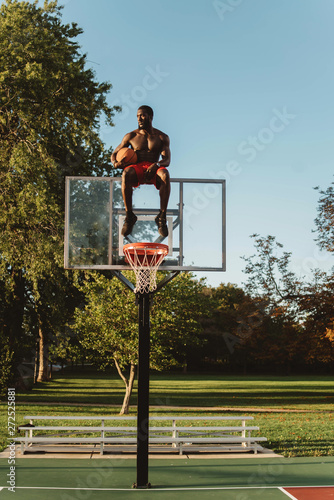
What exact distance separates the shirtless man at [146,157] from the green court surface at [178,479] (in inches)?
179

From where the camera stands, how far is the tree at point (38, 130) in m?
19.5

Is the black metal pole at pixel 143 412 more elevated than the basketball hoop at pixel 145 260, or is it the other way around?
the basketball hoop at pixel 145 260

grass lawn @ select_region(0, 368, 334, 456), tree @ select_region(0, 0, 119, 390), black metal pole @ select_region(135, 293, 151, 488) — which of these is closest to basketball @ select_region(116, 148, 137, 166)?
black metal pole @ select_region(135, 293, 151, 488)

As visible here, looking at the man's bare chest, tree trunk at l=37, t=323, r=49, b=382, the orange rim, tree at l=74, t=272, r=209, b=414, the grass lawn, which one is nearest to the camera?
the man's bare chest

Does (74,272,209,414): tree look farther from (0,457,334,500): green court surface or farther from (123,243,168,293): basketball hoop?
(123,243,168,293): basketball hoop

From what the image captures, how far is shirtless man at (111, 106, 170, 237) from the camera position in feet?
28.3

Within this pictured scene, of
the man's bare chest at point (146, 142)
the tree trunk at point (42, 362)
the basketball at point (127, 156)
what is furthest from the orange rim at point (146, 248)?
the tree trunk at point (42, 362)

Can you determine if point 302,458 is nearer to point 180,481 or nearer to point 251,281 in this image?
point 180,481

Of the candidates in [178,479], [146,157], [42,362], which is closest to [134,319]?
[178,479]

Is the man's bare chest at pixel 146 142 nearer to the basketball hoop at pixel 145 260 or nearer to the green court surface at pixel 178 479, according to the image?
the basketball hoop at pixel 145 260

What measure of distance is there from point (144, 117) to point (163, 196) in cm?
130

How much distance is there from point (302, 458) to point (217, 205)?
5.66 metres

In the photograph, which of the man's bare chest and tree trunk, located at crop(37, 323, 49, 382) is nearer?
the man's bare chest

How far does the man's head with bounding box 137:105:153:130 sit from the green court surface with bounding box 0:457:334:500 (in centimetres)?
575
